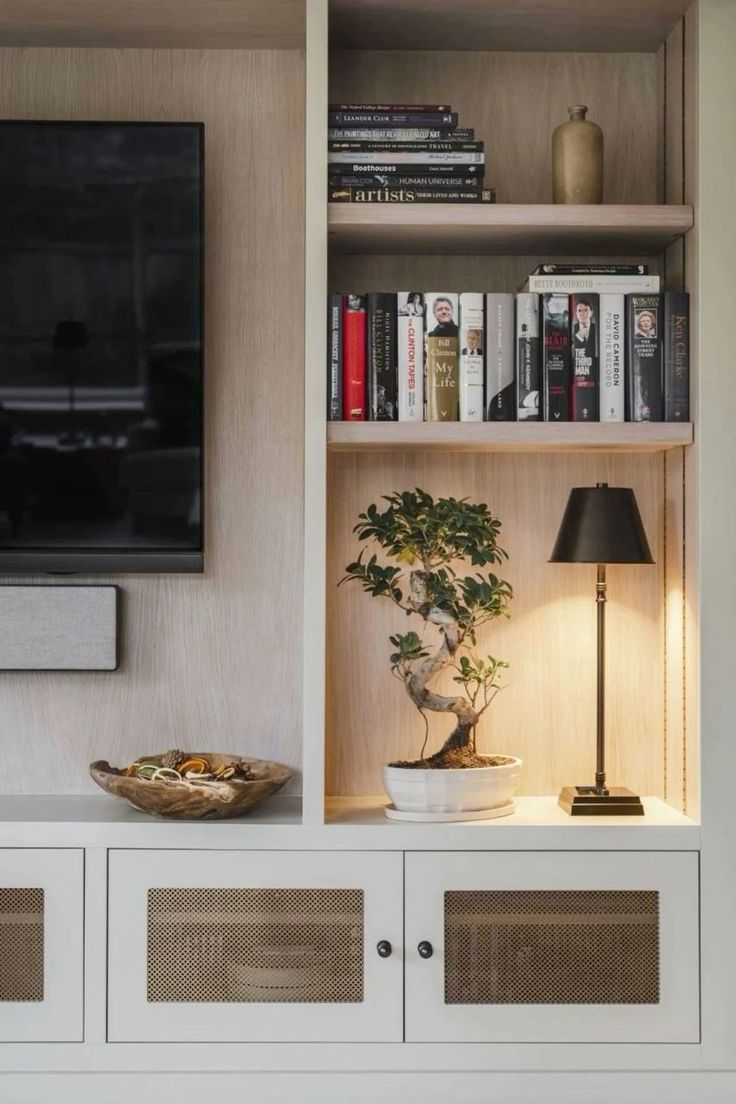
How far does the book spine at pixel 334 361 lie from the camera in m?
2.29

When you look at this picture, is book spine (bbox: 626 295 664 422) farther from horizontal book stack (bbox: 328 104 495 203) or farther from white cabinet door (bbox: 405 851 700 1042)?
white cabinet door (bbox: 405 851 700 1042)

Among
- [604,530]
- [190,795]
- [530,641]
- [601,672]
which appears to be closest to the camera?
[190,795]

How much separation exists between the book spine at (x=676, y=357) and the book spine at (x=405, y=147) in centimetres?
50

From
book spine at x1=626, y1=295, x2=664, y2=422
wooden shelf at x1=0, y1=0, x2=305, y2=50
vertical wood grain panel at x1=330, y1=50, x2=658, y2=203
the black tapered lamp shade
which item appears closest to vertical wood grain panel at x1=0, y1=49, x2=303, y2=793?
wooden shelf at x1=0, y1=0, x2=305, y2=50

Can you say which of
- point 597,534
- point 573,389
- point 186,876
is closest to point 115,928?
point 186,876

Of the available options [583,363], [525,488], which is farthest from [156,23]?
[525,488]

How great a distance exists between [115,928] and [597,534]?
1206 mm

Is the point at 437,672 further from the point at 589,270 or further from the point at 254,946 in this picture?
the point at 589,270

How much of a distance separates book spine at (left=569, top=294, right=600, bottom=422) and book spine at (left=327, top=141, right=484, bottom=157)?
378 mm

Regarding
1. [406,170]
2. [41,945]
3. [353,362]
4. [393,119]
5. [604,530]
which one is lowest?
[41,945]

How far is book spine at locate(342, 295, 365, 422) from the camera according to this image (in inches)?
90.4

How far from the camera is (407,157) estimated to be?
91.0 inches

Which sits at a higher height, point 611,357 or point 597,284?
point 597,284

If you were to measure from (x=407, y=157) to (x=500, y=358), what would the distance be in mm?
442
